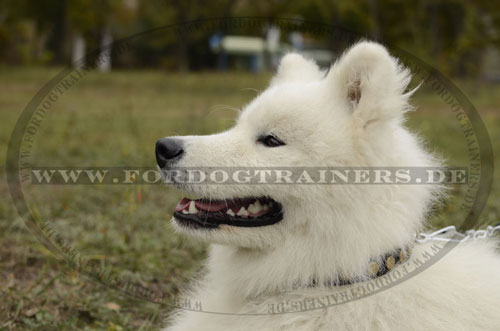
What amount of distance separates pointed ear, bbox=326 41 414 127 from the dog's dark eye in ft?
1.26

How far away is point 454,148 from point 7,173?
7.21m

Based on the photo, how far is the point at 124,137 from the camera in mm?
9258

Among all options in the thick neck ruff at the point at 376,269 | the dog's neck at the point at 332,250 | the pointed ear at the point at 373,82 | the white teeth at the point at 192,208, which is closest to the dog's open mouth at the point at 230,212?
the white teeth at the point at 192,208

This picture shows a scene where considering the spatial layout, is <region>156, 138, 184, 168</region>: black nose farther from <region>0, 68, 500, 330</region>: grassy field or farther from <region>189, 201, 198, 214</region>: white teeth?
<region>0, 68, 500, 330</region>: grassy field

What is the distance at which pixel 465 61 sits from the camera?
21.6 meters

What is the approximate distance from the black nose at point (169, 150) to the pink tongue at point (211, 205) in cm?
28

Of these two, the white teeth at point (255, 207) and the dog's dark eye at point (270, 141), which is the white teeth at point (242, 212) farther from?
the dog's dark eye at point (270, 141)

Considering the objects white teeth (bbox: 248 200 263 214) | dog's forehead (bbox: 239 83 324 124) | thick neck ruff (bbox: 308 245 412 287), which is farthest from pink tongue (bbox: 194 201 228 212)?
thick neck ruff (bbox: 308 245 412 287)

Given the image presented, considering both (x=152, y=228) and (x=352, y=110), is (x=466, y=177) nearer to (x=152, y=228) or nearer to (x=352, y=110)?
(x=152, y=228)

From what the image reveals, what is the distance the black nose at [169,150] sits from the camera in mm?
2447

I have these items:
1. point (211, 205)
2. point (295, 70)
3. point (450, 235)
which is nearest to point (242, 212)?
point (211, 205)

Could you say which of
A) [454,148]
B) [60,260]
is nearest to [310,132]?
[60,260]

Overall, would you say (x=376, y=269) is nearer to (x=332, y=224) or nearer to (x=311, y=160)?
(x=332, y=224)

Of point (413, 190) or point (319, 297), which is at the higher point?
point (413, 190)
